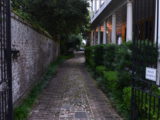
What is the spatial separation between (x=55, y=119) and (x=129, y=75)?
1.97 metres

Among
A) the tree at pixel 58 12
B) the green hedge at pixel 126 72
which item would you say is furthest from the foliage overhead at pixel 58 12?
the green hedge at pixel 126 72

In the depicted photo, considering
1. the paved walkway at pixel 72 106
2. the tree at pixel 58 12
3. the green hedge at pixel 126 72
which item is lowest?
the paved walkway at pixel 72 106

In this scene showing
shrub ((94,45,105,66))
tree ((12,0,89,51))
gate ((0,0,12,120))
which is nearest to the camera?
gate ((0,0,12,120))

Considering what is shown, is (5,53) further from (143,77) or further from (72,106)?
(72,106)

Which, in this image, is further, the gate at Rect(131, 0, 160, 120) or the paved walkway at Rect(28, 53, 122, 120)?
the paved walkway at Rect(28, 53, 122, 120)

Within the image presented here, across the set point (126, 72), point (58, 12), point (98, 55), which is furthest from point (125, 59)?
point (58, 12)

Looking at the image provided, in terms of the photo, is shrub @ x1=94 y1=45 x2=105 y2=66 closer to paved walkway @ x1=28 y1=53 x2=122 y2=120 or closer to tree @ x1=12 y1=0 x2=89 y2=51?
paved walkway @ x1=28 y1=53 x2=122 y2=120

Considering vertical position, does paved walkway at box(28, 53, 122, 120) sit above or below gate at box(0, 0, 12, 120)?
below

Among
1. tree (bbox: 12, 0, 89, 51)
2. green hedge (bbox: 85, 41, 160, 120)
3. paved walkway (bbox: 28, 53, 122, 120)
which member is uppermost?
tree (bbox: 12, 0, 89, 51)

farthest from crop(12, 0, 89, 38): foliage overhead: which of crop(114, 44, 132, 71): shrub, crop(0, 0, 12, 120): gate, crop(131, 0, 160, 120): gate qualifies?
crop(131, 0, 160, 120): gate

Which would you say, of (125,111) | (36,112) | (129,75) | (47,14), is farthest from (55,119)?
(47,14)

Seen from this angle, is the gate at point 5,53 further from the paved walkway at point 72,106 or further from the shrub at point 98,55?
the shrub at point 98,55

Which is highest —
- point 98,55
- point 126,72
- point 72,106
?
point 98,55

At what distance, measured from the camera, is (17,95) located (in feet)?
17.7
